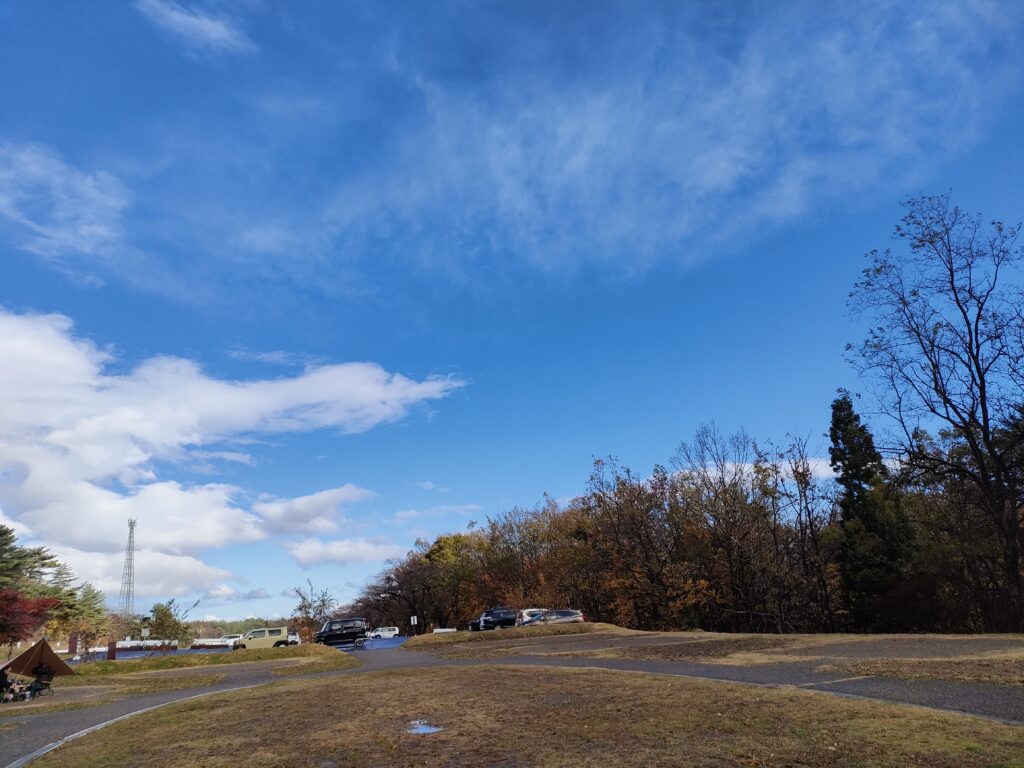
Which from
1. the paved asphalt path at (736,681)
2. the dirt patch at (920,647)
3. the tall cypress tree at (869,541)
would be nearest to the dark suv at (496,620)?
the tall cypress tree at (869,541)

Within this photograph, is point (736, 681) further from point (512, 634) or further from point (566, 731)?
point (512, 634)

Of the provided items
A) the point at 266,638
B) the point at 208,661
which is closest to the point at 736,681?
the point at 208,661

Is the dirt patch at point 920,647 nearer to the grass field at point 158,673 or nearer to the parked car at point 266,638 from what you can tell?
the grass field at point 158,673

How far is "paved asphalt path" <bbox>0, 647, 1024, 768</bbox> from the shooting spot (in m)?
7.28

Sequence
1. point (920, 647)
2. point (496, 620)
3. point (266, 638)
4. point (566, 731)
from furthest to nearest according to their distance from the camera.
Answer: point (266, 638) → point (496, 620) → point (920, 647) → point (566, 731)

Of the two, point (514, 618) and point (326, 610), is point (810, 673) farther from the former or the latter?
point (326, 610)

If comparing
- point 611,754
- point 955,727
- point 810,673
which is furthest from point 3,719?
point 955,727

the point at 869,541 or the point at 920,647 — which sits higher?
the point at 869,541

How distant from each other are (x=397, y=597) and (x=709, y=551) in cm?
4199

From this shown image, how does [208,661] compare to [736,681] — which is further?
[208,661]

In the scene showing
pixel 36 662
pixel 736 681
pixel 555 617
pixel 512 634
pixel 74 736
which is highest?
pixel 36 662

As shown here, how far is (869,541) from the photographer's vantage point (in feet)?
121

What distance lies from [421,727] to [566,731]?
2.06 metres

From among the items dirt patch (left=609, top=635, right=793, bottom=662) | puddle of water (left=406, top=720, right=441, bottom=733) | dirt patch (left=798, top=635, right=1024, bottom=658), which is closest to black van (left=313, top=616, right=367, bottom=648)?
dirt patch (left=609, top=635, right=793, bottom=662)
